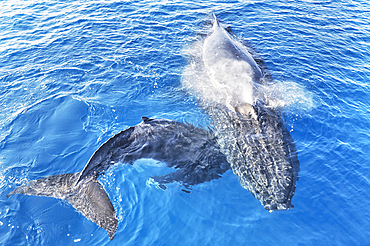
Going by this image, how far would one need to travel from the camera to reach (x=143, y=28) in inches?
608

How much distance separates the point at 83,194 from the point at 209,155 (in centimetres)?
382

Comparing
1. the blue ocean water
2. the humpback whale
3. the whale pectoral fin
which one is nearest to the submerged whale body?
the humpback whale

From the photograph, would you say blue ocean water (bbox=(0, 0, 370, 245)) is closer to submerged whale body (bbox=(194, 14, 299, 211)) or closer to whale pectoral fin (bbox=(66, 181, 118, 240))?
submerged whale body (bbox=(194, 14, 299, 211))

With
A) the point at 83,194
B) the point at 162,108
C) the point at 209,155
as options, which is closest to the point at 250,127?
the point at 209,155

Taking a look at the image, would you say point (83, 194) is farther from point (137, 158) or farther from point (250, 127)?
point (250, 127)

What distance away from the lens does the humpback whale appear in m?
6.43

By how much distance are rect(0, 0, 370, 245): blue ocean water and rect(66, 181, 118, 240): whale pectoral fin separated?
0.78m

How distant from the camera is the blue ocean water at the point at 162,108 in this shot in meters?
6.79

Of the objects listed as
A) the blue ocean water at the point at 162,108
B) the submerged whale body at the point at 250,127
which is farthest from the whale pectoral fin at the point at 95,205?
the submerged whale body at the point at 250,127

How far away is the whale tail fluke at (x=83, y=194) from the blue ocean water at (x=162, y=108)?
81 centimetres

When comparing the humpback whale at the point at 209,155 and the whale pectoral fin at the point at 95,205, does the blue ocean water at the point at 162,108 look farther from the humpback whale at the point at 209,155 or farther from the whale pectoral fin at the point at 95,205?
the whale pectoral fin at the point at 95,205

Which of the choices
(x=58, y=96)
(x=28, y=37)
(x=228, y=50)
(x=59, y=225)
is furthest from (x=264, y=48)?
(x=28, y=37)


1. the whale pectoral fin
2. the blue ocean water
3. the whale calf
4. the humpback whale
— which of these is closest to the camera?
the whale pectoral fin

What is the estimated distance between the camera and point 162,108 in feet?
33.4
